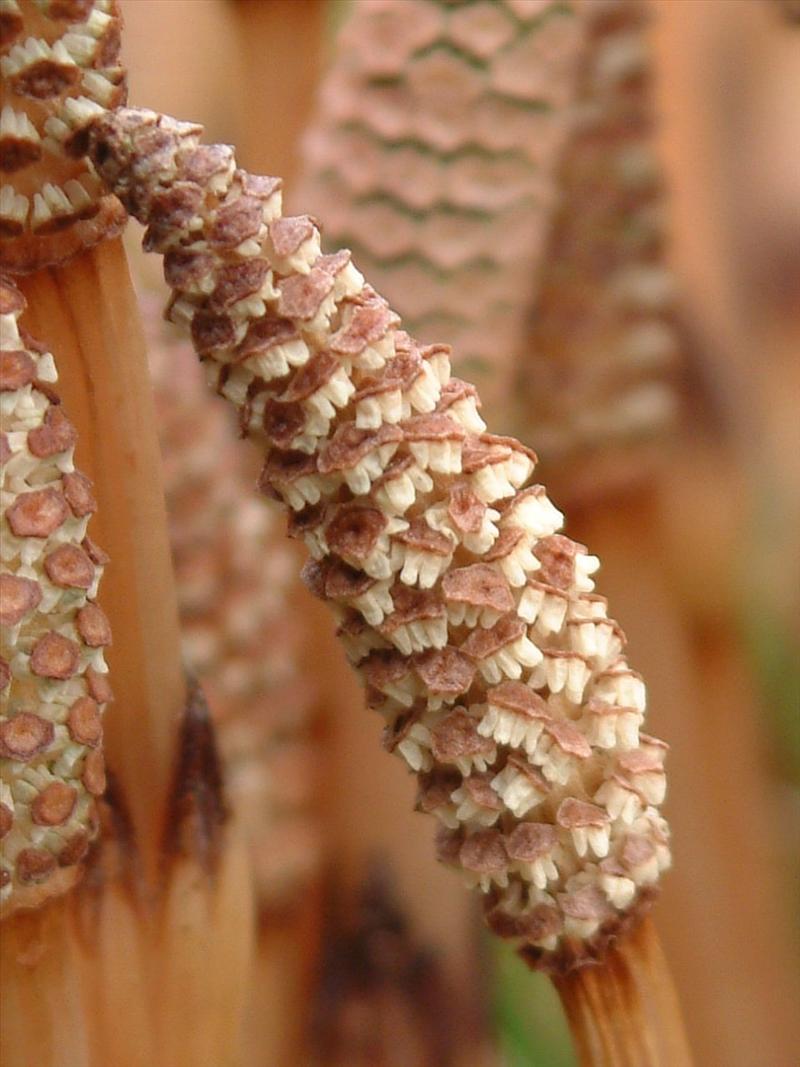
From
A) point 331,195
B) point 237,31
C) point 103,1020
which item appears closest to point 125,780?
point 103,1020

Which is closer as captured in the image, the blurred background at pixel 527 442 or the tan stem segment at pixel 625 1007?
the tan stem segment at pixel 625 1007

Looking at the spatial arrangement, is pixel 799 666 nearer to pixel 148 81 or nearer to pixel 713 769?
pixel 713 769

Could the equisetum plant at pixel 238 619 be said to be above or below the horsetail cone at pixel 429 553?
below

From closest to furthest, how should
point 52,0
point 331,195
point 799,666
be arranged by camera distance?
point 52,0 < point 331,195 < point 799,666

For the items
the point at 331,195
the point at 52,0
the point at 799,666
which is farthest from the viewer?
the point at 799,666

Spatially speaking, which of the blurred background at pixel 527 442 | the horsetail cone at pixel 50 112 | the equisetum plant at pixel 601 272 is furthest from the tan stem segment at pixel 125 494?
the equisetum plant at pixel 601 272

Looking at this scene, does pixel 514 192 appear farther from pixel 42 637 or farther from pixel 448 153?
pixel 42 637

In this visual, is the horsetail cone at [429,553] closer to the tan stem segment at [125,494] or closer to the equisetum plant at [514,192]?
the tan stem segment at [125,494]
